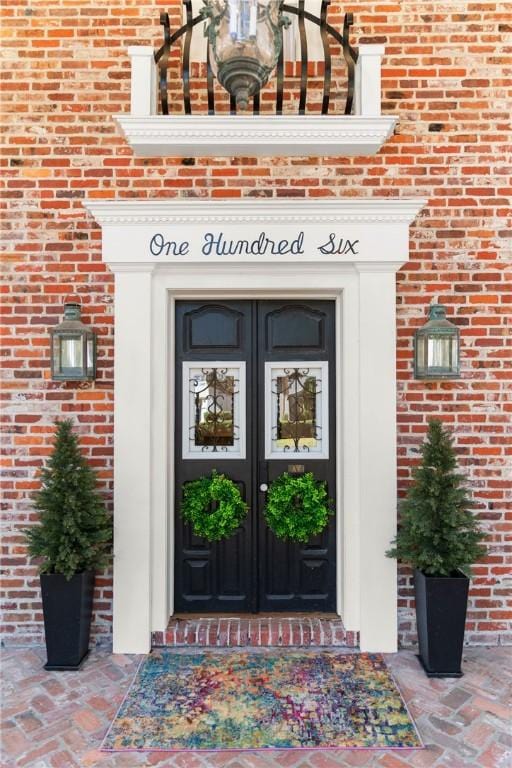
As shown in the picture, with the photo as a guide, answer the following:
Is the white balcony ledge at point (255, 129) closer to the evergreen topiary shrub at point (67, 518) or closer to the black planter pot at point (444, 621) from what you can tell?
the evergreen topiary shrub at point (67, 518)

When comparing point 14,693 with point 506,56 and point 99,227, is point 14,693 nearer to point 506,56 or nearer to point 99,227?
point 99,227

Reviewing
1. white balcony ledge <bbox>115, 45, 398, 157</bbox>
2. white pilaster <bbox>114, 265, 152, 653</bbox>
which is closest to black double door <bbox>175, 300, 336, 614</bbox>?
white pilaster <bbox>114, 265, 152, 653</bbox>

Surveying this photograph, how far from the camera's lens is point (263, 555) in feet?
11.8

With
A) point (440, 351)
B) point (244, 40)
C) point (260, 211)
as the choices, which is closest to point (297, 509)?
point (440, 351)

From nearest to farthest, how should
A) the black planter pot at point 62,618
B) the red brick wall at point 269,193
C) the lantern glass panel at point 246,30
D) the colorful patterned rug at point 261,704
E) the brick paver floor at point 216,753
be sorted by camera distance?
the lantern glass panel at point 246,30, the brick paver floor at point 216,753, the colorful patterned rug at point 261,704, the black planter pot at point 62,618, the red brick wall at point 269,193

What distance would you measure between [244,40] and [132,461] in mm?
2485

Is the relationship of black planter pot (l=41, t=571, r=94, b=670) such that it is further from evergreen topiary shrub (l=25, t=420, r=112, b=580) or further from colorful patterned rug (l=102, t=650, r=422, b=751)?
colorful patterned rug (l=102, t=650, r=422, b=751)

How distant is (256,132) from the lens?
3254 mm

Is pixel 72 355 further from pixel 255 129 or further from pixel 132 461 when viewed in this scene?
pixel 255 129

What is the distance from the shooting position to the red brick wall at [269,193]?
3.41 metres

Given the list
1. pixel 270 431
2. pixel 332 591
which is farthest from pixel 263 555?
pixel 270 431

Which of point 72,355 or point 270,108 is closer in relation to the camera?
point 72,355

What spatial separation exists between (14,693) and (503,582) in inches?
127

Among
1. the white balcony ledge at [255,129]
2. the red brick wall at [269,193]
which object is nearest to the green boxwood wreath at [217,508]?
the red brick wall at [269,193]
